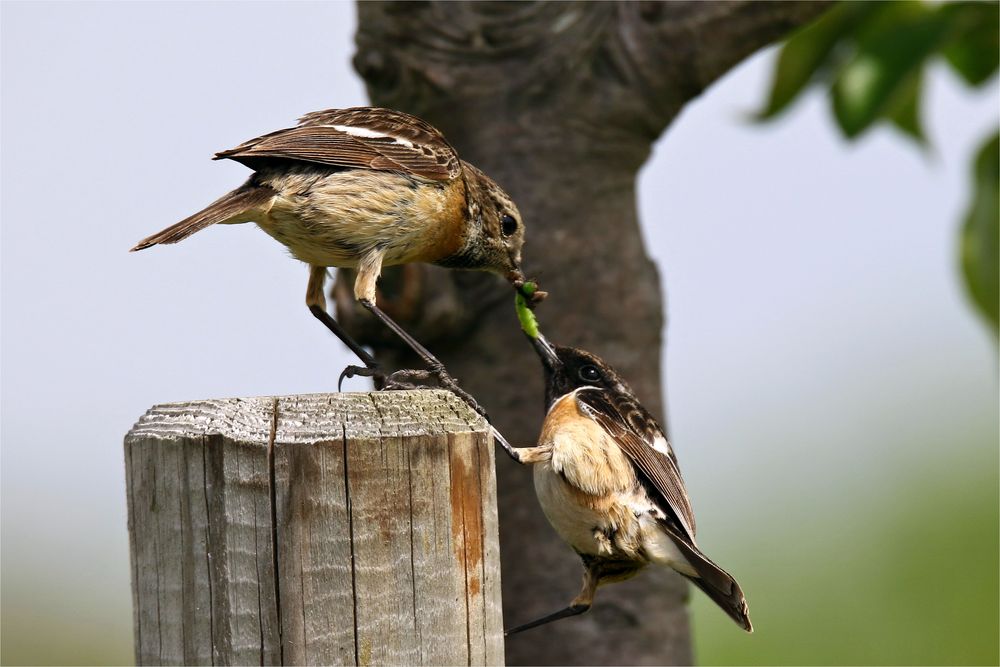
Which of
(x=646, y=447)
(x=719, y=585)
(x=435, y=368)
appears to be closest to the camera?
(x=719, y=585)

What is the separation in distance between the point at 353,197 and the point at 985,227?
2291 millimetres

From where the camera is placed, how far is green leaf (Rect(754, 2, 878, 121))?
4551 millimetres

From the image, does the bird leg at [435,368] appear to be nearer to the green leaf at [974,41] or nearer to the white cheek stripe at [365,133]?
the white cheek stripe at [365,133]

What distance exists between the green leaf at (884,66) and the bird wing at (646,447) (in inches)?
52.7

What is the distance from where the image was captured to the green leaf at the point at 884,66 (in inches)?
157

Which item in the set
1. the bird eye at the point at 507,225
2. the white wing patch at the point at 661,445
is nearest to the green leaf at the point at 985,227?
the white wing patch at the point at 661,445

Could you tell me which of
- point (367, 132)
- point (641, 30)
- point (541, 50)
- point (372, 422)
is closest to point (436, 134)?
point (367, 132)

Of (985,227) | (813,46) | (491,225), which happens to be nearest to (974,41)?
(813,46)

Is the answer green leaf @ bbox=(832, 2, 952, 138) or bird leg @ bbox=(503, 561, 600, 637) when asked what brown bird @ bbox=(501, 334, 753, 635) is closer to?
bird leg @ bbox=(503, 561, 600, 637)

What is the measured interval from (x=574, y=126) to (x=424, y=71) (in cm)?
78

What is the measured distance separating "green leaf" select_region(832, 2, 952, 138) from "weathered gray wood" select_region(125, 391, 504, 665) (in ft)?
7.59

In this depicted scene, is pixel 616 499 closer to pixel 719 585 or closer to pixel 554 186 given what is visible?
pixel 719 585

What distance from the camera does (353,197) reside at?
14.9 ft

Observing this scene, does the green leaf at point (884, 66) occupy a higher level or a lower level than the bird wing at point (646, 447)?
higher
